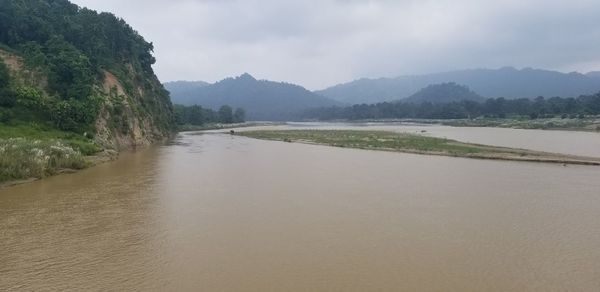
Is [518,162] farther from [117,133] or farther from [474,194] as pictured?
[117,133]

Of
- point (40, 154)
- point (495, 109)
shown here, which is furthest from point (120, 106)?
point (495, 109)

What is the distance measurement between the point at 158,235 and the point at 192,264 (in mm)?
3371

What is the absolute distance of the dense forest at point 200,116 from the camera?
4387 inches

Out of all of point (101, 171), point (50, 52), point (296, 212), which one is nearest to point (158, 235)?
point (296, 212)

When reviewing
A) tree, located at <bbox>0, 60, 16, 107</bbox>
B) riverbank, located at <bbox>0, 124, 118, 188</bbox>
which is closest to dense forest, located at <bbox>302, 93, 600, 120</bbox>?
riverbank, located at <bbox>0, 124, 118, 188</bbox>

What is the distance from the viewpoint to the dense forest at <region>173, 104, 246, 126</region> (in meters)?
111

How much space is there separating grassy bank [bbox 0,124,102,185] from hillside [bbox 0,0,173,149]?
1.30 metres

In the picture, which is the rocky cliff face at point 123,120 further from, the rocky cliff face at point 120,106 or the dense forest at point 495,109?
the dense forest at point 495,109

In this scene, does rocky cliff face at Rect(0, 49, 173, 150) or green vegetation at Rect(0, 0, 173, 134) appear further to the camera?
rocky cliff face at Rect(0, 49, 173, 150)

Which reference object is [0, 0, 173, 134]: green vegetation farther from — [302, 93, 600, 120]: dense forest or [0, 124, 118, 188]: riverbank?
[302, 93, 600, 120]: dense forest

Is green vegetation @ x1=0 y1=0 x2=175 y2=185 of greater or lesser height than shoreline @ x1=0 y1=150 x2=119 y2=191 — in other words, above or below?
above

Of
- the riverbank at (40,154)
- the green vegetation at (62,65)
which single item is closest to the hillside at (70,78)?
the green vegetation at (62,65)

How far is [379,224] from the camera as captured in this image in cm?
1623

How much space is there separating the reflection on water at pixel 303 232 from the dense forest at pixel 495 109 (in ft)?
313
